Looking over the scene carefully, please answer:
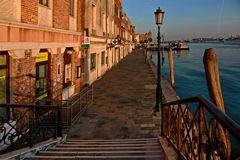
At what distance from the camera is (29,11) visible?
333 inches

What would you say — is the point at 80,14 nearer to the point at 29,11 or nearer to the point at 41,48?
the point at 41,48

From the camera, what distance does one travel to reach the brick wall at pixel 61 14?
434 inches

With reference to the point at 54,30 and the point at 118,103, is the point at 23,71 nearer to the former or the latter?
the point at 54,30

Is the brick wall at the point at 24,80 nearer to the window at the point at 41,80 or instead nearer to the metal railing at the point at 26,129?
the metal railing at the point at 26,129

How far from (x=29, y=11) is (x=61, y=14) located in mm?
3495

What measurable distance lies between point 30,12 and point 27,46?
1274mm

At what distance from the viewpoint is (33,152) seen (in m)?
5.64

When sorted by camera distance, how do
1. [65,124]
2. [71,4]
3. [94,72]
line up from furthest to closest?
[94,72]
[71,4]
[65,124]

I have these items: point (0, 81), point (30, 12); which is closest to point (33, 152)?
point (0, 81)

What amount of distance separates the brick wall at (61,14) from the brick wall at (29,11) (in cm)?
198

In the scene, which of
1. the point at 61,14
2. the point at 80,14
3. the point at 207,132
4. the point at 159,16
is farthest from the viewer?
the point at 80,14

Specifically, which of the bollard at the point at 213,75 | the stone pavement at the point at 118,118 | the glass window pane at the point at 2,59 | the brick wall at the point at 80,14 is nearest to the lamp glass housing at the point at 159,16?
the stone pavement at the point at 118,118

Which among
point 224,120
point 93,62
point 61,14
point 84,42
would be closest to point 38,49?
point 61,14

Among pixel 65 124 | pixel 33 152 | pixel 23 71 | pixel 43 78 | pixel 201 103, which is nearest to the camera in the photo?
pixel 201 103
